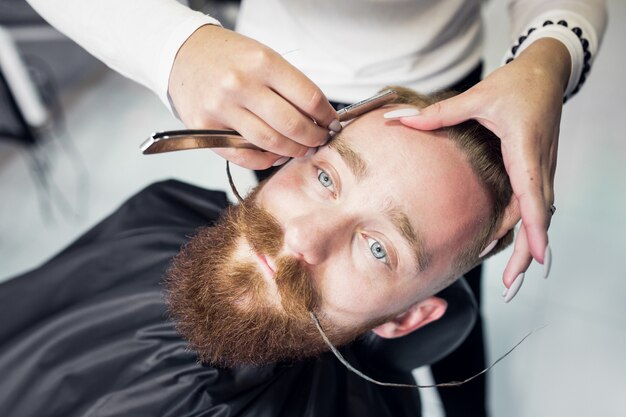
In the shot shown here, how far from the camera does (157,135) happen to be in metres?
0.66

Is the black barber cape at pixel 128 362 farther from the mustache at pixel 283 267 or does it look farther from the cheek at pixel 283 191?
the cheek at pixel 283 191

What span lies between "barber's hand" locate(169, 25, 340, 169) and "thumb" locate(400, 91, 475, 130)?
0.17m

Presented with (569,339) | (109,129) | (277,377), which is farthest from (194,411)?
(109,129)

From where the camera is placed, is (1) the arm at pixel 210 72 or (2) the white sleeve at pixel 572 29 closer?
(1) the arm at pixel 210 72

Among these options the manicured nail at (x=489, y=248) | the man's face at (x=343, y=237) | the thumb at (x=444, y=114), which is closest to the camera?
the thumb at (x=444, y=114)

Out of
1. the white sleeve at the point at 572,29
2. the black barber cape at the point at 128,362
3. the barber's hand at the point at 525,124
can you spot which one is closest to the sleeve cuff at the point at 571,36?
the white sleeve at the point at 572,29

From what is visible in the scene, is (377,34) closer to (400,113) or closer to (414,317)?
(400,113)

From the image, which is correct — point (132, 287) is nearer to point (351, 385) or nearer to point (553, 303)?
point (351, 385)

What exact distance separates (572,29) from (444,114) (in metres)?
0.32

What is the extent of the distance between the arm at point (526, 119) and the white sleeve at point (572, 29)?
31 mm

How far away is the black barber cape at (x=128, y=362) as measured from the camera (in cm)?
105

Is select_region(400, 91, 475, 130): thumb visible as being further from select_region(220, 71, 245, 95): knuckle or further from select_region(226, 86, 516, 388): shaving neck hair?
select_region(220, 71, 245, 95): knuckle

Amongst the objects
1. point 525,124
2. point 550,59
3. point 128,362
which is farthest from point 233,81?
point 128,362

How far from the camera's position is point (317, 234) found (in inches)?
33.2
